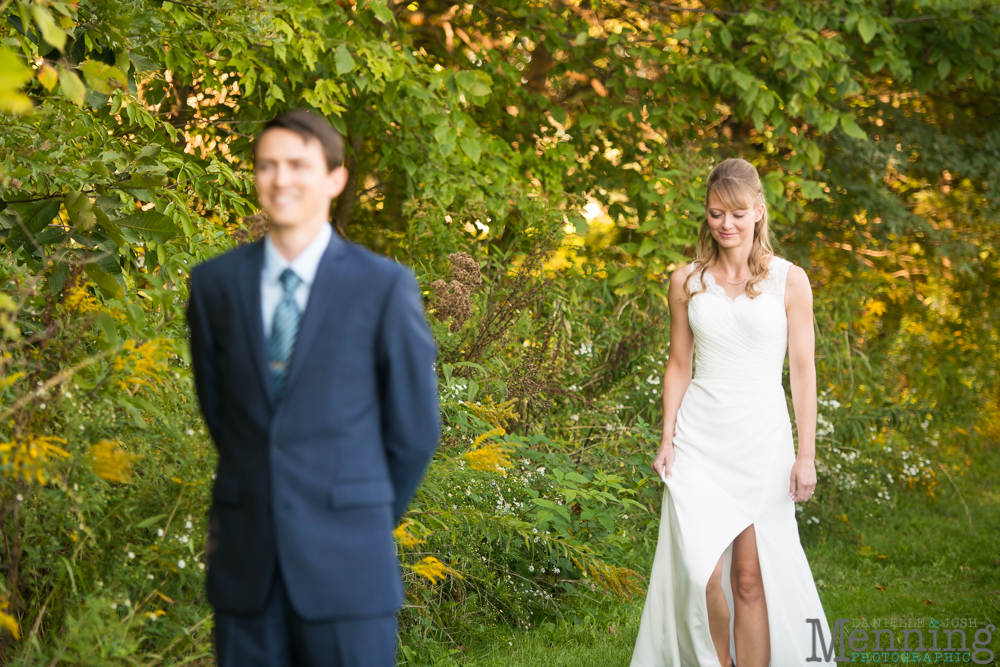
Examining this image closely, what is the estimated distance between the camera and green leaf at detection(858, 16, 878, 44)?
240 inches

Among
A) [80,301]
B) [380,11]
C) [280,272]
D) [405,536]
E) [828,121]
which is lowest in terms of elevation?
[405,536]

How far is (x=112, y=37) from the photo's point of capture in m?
3.08

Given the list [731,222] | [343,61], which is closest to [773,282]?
[731,222]

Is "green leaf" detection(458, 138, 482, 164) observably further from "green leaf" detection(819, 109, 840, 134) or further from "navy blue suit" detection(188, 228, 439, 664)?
"navy blue suit" detection(188, 228, 439, 664)

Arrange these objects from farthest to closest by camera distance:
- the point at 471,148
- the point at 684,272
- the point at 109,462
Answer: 1. the point at 471,148
2. the point at 684,272
3. the point at 109,462

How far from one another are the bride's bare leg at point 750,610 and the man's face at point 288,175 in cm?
237

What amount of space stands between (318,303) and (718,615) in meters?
2.41

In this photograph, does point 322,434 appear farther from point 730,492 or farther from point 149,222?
point 730,492

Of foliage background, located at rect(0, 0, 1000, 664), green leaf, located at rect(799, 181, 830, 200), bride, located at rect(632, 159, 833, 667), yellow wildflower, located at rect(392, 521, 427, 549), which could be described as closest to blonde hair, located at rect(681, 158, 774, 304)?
bride, located at rect(632, 159, 833, 667)

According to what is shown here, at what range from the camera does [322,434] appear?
1.79 meters

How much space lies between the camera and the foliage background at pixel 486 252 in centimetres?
262

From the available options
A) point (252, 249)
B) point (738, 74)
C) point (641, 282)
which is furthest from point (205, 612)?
point (738, 74)

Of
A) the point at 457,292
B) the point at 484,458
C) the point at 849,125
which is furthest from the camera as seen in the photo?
the point at 849,125

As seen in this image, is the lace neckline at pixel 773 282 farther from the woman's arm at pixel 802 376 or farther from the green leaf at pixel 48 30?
the green leaf at pixel 48 30
